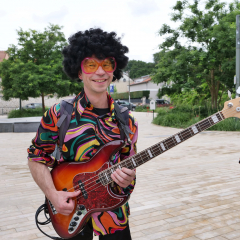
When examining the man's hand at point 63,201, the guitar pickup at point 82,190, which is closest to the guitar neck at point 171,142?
the guitar pickup at point 82,190

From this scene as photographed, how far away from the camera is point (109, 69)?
7.22 ft

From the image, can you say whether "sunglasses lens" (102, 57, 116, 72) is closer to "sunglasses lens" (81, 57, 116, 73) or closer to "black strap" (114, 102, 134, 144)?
"sunglasses lens" (81, 57, 116, 73)

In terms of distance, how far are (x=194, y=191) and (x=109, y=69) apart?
3750 mm

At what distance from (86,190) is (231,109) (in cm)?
117

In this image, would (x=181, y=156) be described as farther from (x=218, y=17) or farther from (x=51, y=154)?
(x=218, y=17)

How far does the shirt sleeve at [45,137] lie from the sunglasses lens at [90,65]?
0.37 meters

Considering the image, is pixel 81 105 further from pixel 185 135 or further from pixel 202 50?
pixel 202 50

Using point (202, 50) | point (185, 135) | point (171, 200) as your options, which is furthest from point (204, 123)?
point (202, 50)

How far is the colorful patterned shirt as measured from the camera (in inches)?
79.1

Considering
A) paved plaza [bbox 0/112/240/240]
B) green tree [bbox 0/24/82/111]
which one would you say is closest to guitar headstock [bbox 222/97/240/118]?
paved plaza [bbox 0/112/240/240]

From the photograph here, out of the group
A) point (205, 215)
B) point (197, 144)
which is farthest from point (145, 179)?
point (197, 144)

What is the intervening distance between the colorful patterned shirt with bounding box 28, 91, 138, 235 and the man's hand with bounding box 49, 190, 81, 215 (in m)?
0.20

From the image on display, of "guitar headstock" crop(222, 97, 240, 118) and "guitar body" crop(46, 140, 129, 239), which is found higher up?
"guitar headstock" crop(222, 97, 240, 118)

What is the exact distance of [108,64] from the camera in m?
2.20
